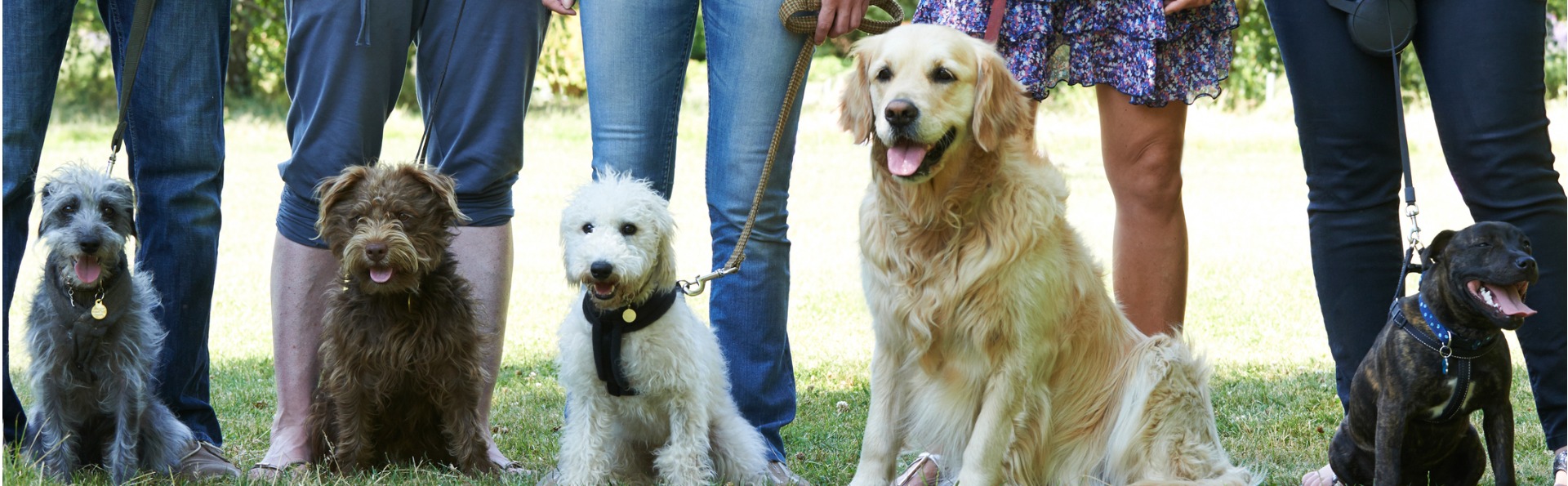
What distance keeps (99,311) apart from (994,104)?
2.48 metres

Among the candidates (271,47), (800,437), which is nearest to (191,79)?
(800,437)

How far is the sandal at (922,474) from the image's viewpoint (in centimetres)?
378

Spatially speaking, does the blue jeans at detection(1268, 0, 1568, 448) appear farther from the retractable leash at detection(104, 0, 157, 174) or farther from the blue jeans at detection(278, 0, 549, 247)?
the retractable leash at detection(104, 0, 157, 174)

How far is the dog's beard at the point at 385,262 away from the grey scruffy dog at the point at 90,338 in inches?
23.3

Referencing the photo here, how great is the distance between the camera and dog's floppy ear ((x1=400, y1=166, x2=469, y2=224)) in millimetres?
3658

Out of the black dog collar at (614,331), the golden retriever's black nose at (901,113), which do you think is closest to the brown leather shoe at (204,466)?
the black dog collar at (614,331)

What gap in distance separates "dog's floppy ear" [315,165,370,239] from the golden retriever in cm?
140

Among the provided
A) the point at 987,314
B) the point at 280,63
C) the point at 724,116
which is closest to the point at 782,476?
the point at 987,314

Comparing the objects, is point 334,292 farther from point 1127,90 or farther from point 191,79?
point 1127,90

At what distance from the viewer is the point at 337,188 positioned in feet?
11.8

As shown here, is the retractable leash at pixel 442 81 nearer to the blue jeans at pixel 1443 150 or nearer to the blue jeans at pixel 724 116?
the blue jeans at pixel 724 116

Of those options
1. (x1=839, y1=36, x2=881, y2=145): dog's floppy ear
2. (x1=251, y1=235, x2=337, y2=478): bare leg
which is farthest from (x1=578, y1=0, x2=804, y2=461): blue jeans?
(x1=251, y1=235, x2=337, y2=478): bare leg

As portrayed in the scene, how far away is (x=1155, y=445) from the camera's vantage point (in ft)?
11.7

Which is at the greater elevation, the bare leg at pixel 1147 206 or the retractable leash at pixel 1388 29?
the retractable leash at pixel 1388 29
